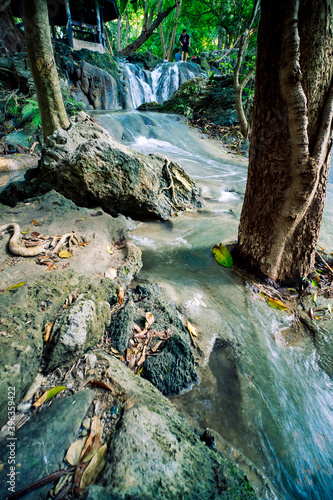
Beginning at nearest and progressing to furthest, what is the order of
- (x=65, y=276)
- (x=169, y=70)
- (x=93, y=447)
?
(x=93, y=447), (x=65, y=276), (x=169, y=70)

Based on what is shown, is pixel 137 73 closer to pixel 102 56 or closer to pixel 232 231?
pixel 102 56

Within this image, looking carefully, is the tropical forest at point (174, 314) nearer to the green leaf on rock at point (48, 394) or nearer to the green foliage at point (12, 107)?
the green leaf on rock at point (48, 394)

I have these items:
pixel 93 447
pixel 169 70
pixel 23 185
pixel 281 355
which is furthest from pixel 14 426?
pixel 169 70

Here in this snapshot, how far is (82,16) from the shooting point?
17.9 meters

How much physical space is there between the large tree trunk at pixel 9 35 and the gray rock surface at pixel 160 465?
15.8m

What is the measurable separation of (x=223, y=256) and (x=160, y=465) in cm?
240

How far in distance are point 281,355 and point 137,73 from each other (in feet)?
64.0

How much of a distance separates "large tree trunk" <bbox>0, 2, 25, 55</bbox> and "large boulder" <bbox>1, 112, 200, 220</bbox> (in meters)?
11.6

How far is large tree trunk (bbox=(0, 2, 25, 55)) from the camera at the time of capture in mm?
12023

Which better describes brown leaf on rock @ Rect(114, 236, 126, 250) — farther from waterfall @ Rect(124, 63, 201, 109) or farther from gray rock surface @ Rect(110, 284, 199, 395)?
waterfall @ Rect(124, 63, 201, 109)

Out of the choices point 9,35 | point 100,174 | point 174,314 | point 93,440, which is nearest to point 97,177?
point 100,174

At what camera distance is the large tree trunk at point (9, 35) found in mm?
12023

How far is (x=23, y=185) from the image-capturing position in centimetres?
438

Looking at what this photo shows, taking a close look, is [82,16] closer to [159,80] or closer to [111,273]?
[159,80]
